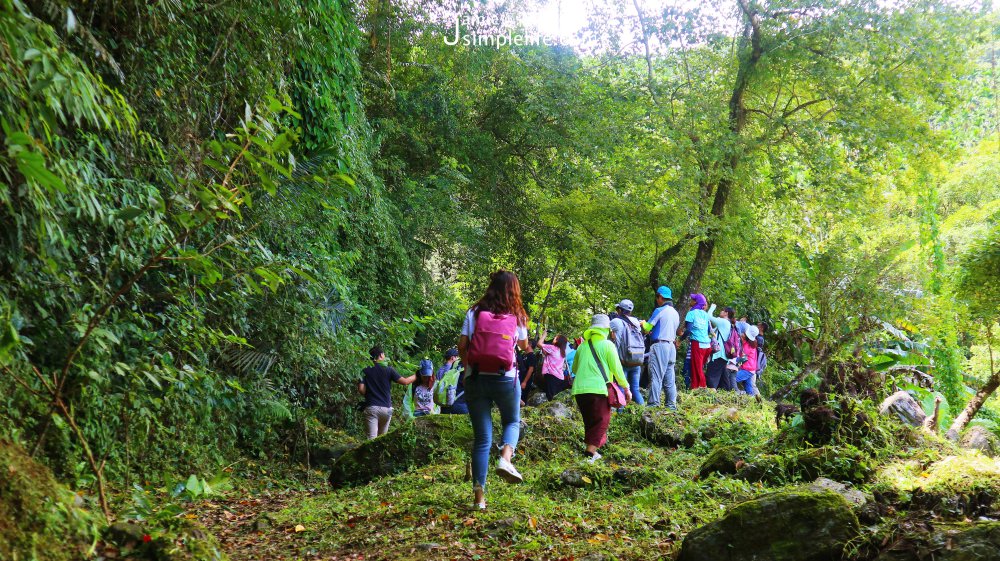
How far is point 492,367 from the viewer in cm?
595

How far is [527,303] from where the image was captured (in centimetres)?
2019

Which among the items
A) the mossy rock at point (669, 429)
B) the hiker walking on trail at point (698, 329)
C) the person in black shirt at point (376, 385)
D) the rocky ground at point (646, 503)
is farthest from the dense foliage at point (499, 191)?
Answer: the mossy rock at point (669, 429)

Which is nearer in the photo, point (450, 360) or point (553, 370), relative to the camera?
point (450, 360)

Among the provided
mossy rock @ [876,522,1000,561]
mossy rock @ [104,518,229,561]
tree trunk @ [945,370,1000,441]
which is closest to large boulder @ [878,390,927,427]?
tree trunk @ [945,370,1000,441]

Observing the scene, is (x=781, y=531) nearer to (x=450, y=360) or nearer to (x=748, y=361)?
(x=450, y=360)

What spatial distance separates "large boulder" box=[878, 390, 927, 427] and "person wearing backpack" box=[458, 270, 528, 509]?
14.3 feet

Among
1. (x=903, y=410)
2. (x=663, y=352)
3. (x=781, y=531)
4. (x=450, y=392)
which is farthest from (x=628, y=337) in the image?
(x=781, y=531)

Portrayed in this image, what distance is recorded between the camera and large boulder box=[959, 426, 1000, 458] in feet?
25.1

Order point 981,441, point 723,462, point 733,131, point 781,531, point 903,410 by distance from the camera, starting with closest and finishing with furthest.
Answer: point 781,531
point 723,462
point 981,441
point 903,410
point 733,131

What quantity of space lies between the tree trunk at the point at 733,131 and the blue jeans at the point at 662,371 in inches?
208

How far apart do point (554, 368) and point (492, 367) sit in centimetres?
957

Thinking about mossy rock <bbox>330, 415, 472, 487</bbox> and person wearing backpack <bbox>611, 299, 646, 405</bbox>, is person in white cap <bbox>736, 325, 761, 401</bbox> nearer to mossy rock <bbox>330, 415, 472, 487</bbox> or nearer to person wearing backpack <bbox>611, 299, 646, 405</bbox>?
person wearing backpack <bbox>611, 299, 646, 405</bbox>

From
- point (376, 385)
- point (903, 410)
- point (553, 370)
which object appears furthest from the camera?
point (553, 370)

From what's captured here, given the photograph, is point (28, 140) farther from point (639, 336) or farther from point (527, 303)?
point (527, 303)
